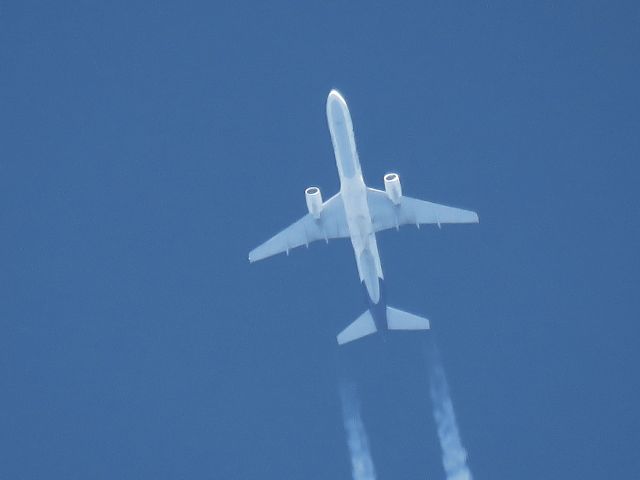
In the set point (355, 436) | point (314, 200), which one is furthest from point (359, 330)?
point (355, 436)

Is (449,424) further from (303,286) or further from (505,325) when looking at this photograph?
(303,286)

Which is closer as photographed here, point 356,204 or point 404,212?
point 356,204

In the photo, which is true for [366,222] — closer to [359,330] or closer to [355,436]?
[359,330]

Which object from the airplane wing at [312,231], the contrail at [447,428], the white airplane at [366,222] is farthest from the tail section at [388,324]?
the contrail at [447,428]

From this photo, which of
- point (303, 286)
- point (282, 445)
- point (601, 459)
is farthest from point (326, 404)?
point (601, 459)

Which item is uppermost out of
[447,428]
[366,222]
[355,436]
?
[366,222]

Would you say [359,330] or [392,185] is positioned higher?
[392,185]

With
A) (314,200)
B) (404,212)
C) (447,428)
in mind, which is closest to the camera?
(314,200)

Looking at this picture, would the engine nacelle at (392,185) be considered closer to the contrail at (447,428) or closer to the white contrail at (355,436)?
the contrail at (447,428)
